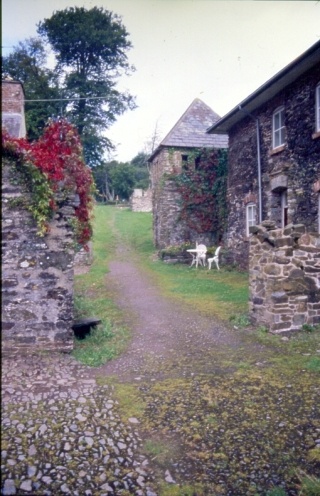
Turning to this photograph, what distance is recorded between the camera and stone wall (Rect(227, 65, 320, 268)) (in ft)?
36.9

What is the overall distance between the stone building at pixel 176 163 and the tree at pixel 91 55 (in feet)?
55.6

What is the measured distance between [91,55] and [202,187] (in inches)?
686

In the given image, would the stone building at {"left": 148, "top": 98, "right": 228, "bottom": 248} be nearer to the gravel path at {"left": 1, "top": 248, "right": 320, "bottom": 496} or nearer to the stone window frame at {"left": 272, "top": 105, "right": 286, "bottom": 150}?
the stone window frame at {"left": 272, "top": 105, "right": 286, "bottom": 150}

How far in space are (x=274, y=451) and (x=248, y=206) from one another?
1236 centimetres

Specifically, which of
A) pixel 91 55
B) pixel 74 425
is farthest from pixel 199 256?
pixel 91 55

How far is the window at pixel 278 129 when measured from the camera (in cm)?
1277

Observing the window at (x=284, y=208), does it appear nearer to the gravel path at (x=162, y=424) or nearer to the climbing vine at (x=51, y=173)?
the gravel path at (x=162, y=424)

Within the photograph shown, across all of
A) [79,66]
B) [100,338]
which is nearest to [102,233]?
[100,338]

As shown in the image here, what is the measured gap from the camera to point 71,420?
155 inches

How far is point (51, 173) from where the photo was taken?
18.2 feet

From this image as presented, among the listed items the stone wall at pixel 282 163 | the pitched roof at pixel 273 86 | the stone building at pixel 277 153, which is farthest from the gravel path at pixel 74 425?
the pitched roof at pixel 273 86

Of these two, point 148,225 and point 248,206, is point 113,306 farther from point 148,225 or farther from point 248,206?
point 148,225

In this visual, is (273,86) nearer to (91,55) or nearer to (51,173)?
(51,173)

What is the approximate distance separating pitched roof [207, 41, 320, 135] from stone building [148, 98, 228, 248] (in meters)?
2.91
